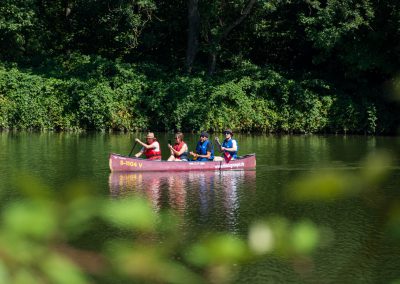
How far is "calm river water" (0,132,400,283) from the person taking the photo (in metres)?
10.1

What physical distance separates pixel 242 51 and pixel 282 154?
62.1 feet

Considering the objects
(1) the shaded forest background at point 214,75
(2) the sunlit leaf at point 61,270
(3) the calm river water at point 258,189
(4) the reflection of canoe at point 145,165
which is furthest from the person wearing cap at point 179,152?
(2) the sunlit leaf at point 61,270

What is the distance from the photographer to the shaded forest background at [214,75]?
40.6 metres

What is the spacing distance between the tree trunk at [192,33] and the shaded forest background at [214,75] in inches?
2.5

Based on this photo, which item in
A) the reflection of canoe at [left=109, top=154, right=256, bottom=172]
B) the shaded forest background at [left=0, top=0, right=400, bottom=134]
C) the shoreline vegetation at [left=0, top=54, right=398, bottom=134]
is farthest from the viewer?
the shoreline vegetation at [left=0, top=54, right=398, bottom=134]

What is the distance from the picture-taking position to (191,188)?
19.4m

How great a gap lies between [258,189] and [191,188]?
1.84 m

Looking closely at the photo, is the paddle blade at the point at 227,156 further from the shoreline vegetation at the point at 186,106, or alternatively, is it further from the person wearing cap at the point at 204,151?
the shoreline vegetation at the point at 186,106

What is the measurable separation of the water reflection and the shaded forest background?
18836 millimetres

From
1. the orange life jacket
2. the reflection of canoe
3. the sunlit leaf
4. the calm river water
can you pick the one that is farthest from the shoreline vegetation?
the sunlit leaf

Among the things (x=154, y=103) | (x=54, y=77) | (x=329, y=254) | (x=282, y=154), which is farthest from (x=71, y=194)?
(x=54, y=77)

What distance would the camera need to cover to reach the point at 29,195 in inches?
63.5

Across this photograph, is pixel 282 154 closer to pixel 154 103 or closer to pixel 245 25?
pixel 154 103

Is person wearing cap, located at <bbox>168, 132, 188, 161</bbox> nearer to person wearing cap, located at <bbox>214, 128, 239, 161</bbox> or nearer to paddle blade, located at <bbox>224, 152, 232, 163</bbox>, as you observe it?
person wearing cap, located at <bbox>214, 128, 239, 161</bbox>
